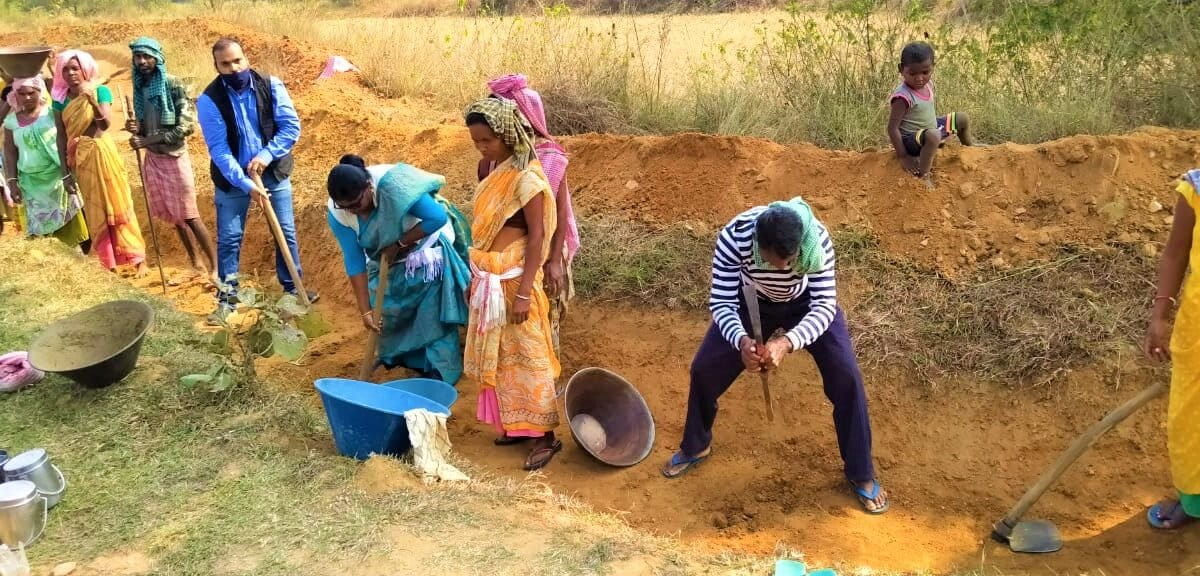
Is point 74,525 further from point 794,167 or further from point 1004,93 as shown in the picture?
point 1004,93

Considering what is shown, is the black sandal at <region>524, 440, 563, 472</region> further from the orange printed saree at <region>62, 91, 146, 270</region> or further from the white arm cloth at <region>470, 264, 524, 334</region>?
the orange printed saree at <region>62, 91, 146, 270</region>

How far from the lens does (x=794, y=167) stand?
5.05m

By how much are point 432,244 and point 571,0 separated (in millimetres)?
17143

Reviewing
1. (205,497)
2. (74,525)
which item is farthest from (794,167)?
(74,525)

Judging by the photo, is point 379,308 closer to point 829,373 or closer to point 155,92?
point 829,373

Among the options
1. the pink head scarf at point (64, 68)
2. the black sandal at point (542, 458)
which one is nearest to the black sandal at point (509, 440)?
the black sandal at point (542, 458)

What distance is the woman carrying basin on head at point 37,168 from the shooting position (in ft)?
17.6

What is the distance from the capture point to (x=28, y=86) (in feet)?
17.0

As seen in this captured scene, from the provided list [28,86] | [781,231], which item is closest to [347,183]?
[781,231]

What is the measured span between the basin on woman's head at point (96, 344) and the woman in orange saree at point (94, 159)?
204 centimetres

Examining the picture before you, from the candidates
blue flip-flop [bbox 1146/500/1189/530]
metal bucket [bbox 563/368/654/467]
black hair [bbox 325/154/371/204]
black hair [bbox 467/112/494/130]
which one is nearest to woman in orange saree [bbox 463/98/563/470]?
black hair [bbox 467/112/494/130]

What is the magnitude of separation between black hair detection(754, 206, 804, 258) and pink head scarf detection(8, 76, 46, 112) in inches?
193

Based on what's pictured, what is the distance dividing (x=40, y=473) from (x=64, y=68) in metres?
3.21

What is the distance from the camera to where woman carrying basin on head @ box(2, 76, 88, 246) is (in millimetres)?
5379
